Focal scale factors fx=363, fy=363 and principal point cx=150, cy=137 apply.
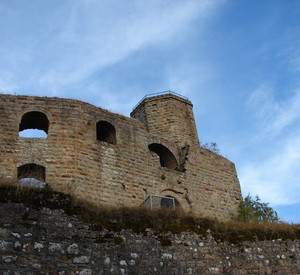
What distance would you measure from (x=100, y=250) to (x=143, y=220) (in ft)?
4.63

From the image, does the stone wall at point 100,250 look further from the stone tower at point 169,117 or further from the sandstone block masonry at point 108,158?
the stone tower at point 169,117

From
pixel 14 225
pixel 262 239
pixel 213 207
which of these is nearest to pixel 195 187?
pixel 213 207

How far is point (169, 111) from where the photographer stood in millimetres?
17578

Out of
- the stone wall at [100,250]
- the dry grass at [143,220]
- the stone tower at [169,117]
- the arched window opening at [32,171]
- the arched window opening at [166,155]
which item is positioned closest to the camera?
the stone wall at [100,250]

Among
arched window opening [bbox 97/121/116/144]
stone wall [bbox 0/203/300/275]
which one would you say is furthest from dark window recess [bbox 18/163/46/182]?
stone wall [bbox 0/203/300/275]

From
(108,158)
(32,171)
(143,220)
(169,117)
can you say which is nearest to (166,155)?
(169,117)

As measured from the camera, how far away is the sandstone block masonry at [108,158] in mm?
11789

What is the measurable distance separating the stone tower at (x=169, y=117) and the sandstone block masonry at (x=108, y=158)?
0.06 m

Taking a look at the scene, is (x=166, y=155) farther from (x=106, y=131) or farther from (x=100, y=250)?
(x=100, y=250)

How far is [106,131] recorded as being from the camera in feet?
46.8

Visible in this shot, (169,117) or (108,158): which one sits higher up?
(169,117)

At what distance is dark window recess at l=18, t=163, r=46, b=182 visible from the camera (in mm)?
11789

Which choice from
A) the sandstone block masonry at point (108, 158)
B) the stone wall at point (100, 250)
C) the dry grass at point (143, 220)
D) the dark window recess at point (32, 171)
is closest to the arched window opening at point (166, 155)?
the sandstone block masonry at point (108, 158)

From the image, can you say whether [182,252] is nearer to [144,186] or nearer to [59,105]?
[144,186]
